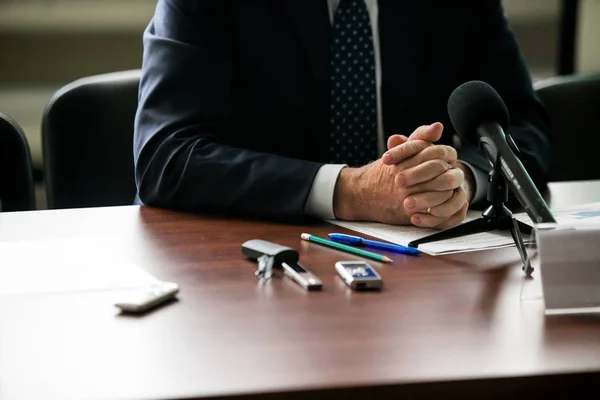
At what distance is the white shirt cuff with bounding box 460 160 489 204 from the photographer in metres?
1.50

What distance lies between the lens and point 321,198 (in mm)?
1389

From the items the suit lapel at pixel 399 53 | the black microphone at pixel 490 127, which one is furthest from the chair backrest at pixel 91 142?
the black microphone at pixel 490 127

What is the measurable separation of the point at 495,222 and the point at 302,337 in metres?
0.46

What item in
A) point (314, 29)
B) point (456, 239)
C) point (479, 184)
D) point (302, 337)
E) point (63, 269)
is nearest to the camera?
point (302, 337)

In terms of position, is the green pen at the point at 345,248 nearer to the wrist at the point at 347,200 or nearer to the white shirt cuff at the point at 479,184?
the wrist at the point at 347,200

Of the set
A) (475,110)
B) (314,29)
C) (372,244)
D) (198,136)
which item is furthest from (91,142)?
(475,110)

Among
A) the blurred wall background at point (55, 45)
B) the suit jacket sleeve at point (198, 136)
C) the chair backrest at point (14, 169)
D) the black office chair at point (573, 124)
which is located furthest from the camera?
the blurred wall background at point (55, 45)

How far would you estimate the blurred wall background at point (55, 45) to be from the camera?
2896 millimetres

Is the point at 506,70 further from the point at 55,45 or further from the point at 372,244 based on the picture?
the point at 55,45

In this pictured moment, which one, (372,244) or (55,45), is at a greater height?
(55,45)

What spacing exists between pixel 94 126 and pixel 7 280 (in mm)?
873

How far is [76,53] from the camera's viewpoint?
2.97 m

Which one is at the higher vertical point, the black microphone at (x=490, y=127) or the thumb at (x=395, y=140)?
the black microphone at (x=490, y=127)

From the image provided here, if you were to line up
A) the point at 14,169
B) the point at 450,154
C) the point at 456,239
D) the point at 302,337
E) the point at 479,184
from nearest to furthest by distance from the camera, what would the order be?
the point at 302,337, the point at 456,239, the point at 450,154, the point at 479,184, the point at 14,169
